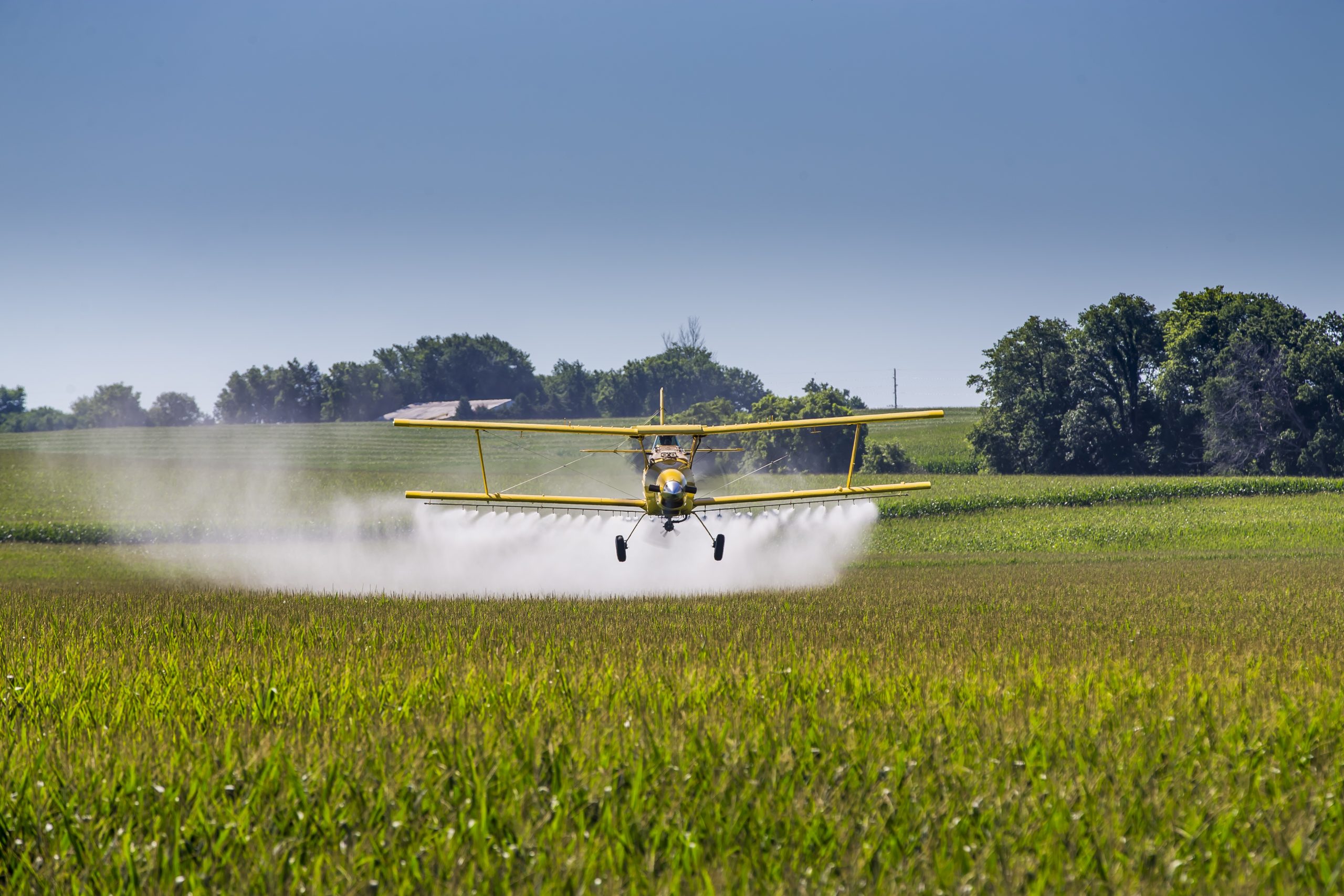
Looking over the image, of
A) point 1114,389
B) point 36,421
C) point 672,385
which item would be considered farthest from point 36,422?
point 1114,389

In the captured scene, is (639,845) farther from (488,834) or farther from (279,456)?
(279,456)

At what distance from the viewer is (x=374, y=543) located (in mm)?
47125

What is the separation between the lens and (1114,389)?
8619 centimetres

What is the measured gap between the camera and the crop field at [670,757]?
575 cm

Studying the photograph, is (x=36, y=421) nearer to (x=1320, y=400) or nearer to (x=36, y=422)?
(x=36, y=422)

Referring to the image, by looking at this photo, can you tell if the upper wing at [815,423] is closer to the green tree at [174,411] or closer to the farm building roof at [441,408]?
the farm building roof at [441,408]

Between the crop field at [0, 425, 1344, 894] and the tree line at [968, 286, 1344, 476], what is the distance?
224ft

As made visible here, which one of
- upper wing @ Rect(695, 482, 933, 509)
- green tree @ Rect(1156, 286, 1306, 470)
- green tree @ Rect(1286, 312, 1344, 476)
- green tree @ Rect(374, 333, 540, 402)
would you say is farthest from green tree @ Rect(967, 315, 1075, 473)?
green tree @ Rect(374, 333, 540, 402)

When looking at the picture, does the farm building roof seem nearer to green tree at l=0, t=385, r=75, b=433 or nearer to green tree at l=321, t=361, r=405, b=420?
green tree at l=321, t=361, r=405, b=420

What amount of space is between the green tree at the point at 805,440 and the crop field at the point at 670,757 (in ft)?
196

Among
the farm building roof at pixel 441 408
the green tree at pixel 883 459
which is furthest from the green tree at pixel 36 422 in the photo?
the green tree at pixel 883 459

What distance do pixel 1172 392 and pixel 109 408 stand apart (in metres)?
170

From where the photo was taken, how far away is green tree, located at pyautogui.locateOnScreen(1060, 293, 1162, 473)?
8288 centimetres

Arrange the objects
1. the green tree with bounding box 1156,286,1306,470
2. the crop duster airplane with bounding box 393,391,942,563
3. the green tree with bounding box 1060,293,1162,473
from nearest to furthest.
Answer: the crop duster airplane with bounding box 393,391,942,563 < the green tree with bounding box 1156,286,1306,470 < the green tree with bounding box 1060,293,1162,473
